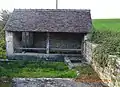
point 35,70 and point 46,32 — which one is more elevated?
point 46,32

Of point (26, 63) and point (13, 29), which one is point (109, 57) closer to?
point (26, 63)

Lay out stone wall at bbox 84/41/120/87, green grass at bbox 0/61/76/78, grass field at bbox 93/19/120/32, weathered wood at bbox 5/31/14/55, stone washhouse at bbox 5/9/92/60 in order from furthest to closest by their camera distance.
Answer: grass field at bbox 93/19/120/32 → weathered wood at bbox 5/31/14/55 → stone washhouse at bbox 5/9/92/60 → green grass at bbox 0/61/76/78 → stone wall at bbox 84/41/120/87

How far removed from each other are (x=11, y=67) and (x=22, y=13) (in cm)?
706

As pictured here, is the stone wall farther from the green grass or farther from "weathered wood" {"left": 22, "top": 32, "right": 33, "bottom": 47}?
"weathered wood" {"left": 22, "top": 32, "right": 33, "bottom": 47}

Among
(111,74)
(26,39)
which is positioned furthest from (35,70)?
(26,39)

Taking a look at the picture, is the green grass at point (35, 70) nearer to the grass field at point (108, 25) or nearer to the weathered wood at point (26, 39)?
the weathered wood at point (26, 39)

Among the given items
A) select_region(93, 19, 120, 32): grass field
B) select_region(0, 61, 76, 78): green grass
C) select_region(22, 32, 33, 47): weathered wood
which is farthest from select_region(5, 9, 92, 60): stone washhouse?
select_region(0, 61, 76, 78): green grass

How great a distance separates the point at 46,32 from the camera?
22.4 m

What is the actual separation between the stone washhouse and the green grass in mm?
2878

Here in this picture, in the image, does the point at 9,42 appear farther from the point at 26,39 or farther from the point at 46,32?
the point at 46,32

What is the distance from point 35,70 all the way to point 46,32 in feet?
19.7

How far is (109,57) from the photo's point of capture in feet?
42.7

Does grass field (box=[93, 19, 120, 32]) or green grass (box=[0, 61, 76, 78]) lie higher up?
grass field (box=[93, 19, 120, 32])

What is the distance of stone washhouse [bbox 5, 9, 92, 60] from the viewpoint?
2178 cm
